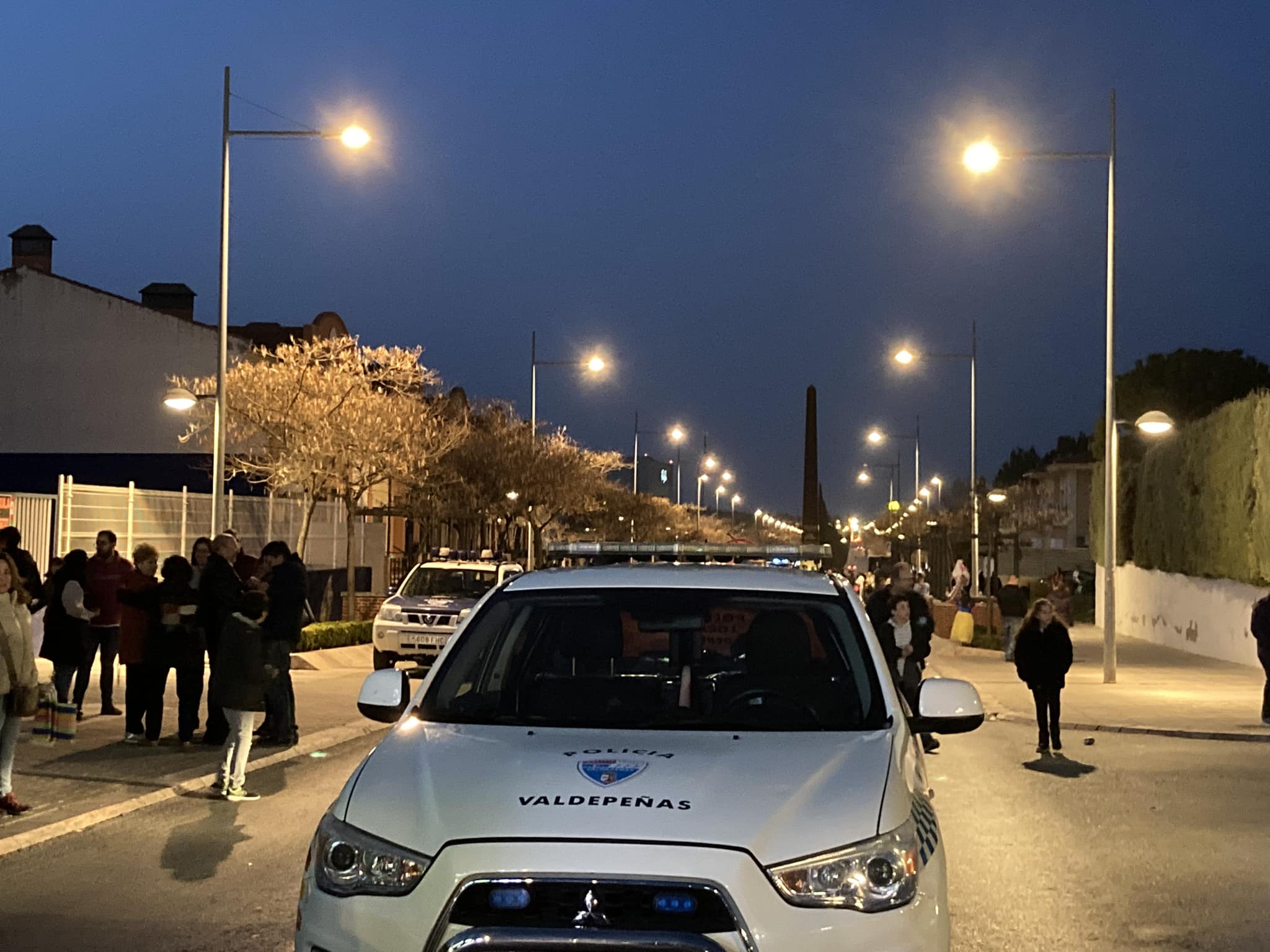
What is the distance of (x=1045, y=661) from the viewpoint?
Result: 15789mm

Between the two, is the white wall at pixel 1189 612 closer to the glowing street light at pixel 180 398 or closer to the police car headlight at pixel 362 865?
the glowing street light at pixel 180 398

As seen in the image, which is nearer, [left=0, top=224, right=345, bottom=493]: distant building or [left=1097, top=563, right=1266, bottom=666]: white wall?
[left=1097, top=563, right=1266, bottom=666]: white wall

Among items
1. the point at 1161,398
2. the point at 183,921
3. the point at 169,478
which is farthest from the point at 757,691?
the point at 1161,398

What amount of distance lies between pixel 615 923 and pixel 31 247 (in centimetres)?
5549

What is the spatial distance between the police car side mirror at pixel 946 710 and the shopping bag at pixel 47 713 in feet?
27.4

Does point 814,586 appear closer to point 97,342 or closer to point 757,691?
point 757,691

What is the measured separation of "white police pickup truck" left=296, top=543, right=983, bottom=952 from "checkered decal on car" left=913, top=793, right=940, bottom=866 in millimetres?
12

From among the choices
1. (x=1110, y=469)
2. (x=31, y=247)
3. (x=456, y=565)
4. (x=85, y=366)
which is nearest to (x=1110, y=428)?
(x=1110, y=469)

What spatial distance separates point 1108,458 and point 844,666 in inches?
822

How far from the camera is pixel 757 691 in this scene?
582cm

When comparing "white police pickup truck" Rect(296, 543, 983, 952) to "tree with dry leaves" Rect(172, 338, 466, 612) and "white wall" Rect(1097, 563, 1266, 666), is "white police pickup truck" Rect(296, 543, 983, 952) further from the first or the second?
"tree with dry leaves" Rect(172, 338, 466, 612)

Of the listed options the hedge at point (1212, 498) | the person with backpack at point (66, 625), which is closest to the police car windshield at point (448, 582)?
the person with backpack at point (66, 625)

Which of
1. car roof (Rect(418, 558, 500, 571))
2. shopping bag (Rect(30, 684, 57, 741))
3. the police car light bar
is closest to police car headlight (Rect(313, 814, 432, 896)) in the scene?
the police car light bar

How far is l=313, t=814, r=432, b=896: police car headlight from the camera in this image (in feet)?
14.7
